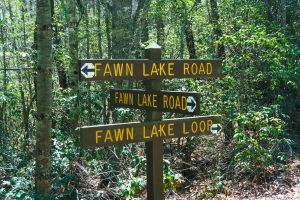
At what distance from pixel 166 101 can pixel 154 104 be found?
5.7 inches

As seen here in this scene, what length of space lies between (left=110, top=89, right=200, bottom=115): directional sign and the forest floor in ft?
14.4

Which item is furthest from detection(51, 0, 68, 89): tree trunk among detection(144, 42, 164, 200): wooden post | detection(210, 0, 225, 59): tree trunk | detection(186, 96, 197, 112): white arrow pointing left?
detection(186, 96, 197, 112): white arrow pointing left

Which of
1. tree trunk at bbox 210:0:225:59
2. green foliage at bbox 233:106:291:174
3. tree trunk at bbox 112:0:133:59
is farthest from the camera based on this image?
tree trunk at bbox 210:0:225:59

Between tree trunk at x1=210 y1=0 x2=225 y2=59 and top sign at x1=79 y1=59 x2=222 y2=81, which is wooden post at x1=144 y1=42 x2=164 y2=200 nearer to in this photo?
top sign at x1=79 y1=59 x2=222 y2=81

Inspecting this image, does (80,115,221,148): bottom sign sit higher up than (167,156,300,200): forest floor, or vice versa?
(80,115,221,148): bottom sign

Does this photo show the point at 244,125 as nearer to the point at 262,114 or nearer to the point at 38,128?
the point at 262,114

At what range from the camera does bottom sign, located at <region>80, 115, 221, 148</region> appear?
398 centimetres

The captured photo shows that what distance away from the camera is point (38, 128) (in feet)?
20.0

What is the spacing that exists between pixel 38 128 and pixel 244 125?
5.19m

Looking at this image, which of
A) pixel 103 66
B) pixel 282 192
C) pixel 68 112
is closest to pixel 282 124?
pixel 282 192

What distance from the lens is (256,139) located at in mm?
9406

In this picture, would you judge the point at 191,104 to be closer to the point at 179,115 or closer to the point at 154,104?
the point at 154,104

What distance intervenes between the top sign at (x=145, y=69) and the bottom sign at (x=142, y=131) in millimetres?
497

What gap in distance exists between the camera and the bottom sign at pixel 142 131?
13.1ft
